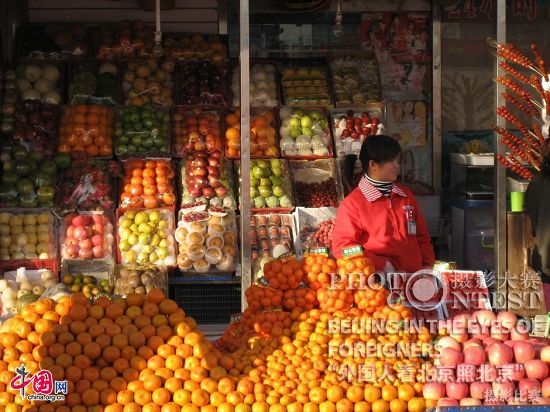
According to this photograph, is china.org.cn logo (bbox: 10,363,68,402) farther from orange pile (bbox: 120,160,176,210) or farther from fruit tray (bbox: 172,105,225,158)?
fruit tray (bbox: 172,105,225,158)

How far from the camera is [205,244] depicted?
27.0 ft

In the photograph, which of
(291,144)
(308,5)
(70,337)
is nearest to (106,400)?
(70,337)

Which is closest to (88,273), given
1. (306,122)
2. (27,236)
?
(27,236)

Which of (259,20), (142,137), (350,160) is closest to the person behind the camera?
(350,160)

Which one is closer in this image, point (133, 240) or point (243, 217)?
point (243, 217)

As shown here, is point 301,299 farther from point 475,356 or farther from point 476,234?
point 476,234

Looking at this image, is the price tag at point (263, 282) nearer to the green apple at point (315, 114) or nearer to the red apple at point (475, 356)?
the red apple at point (475, 356)

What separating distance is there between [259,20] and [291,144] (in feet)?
4.70

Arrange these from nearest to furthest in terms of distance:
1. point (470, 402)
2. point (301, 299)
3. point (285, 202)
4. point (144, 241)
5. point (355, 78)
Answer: point (470, 402), point (301, 299), point (144, 241), point (285, 202), point (355, 78)

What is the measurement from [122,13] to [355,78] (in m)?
2.55

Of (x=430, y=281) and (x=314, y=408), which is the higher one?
(x=430, y=281)

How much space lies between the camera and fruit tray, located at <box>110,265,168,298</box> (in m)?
7.67

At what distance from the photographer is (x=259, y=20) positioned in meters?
9.72

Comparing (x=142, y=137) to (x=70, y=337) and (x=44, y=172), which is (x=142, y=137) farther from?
(x=70, y=337)
